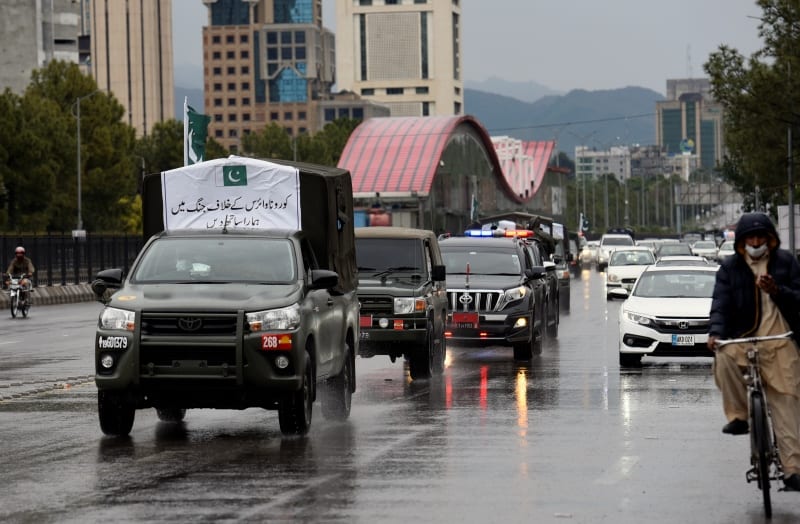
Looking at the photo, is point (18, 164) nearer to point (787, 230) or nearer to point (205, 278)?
point (787, 230)

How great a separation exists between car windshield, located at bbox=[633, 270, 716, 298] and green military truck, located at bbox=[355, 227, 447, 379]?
3241mm

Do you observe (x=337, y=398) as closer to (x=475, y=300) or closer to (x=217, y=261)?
(x=217, y=261)

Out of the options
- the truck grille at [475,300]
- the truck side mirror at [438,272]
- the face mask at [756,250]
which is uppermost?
the face mask at [756,250]

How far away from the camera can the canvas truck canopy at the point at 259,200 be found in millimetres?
17031

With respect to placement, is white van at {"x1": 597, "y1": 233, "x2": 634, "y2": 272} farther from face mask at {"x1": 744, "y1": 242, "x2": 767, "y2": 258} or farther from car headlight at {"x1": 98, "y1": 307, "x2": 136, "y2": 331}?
face mask at {"x1": 744, "y1": 242, "x2": 767, "y2": 258}

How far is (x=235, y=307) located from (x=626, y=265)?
132 feet

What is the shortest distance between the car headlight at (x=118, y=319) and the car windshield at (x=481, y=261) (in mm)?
12224

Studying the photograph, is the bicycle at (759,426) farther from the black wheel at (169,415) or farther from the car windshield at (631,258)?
the car windshield at (631,258)

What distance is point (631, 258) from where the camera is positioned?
5434cm

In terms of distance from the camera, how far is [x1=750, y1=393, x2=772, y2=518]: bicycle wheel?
1005 cm

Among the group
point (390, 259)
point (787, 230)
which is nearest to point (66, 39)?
point (787, 230)

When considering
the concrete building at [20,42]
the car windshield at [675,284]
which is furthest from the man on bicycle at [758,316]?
the concrete building at [20,42]

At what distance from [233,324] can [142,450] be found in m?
1.22

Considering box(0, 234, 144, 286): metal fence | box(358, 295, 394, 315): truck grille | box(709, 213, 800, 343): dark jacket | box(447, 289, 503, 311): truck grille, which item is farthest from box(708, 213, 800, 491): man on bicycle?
box(0, 234, 144, 286): metal fence
